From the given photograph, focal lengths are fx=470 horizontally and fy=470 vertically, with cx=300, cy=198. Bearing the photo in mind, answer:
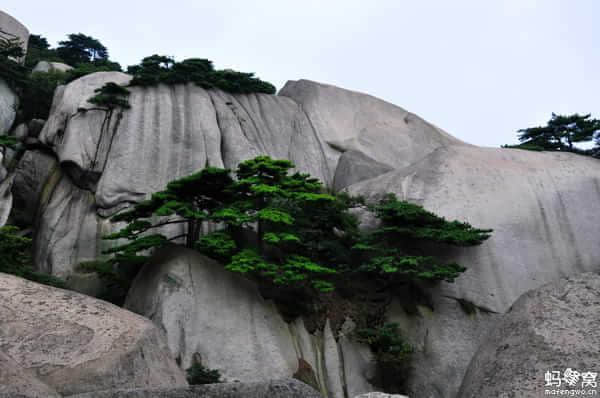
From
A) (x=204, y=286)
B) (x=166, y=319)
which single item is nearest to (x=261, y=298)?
(x=204, y=286)

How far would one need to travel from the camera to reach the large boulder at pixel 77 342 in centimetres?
514

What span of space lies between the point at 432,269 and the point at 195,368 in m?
7.09

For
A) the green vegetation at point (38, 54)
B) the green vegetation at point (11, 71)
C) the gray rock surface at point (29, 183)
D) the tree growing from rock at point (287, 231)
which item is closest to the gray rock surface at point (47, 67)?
the green vegetation at point (38, 54)

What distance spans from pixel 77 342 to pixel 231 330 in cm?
674

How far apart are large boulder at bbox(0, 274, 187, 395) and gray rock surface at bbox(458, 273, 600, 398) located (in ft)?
12.5

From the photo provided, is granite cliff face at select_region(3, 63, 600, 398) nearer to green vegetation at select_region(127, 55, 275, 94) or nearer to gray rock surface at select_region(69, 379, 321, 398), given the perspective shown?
green vegetation at select_region(127, 55, 275, 94)

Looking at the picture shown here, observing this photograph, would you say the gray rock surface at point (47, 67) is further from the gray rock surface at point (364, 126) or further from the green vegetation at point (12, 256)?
the green vegetation at point (12, 256)

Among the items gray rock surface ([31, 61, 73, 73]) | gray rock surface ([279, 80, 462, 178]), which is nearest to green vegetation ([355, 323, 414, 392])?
gray rock surface ([279, 80, 462, 178])

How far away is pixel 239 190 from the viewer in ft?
42.6

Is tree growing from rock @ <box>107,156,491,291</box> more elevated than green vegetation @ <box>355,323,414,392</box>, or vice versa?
tree growing from rock @ <box>107,156,491,291</box>

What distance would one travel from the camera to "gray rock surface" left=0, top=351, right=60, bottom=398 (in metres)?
3.43

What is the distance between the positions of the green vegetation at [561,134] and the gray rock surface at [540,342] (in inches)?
625

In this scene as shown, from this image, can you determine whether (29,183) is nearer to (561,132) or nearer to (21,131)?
(21,131)

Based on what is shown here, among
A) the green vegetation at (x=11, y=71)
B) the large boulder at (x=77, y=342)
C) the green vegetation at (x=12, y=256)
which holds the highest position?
the green vegetation at (x=11, y=71)
